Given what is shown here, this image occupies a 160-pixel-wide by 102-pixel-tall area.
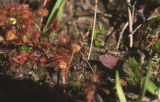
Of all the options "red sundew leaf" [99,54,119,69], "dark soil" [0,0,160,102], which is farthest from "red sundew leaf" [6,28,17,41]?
"red sundew leaf" [99,54,119,69]

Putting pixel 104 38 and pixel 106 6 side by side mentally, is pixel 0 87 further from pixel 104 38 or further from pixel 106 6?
pixel 106 6

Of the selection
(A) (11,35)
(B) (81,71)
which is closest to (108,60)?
(B) (81,71)

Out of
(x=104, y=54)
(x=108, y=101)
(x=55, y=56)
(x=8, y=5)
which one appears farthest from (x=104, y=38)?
(x=8, y=5)

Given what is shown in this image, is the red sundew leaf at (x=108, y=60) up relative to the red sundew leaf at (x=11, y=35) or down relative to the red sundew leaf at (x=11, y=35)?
down

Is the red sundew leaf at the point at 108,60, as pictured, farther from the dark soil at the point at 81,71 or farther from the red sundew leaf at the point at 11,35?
the red sundew leaf at the point at 11,35

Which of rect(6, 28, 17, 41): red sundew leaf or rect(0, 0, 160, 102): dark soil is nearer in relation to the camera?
rect(0, 0, 160, 102): dark soil

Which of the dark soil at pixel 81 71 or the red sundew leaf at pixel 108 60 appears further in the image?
the red sundew leaf at pixel 108 60

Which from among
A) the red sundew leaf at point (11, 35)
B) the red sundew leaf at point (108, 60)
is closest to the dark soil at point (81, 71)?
the red sundew leaf at point (108, 60)

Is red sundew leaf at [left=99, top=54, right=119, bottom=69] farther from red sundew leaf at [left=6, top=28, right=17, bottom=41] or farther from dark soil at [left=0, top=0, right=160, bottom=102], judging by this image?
red sundew leaf at [left=6, top=28, right=17, bottom=41]
